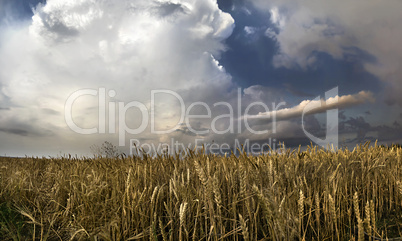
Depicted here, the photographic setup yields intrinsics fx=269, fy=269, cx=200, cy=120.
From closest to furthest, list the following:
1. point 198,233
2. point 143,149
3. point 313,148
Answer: point 198,233
point 143,149
point 313,148

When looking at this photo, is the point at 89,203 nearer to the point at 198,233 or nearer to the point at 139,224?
the point at 139,224

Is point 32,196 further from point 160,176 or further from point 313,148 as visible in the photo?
point 313,148

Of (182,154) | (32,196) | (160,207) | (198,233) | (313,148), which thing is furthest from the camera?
(313,148)

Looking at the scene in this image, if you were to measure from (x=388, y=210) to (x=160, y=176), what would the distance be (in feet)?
8.78

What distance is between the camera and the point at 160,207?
245 centimetres

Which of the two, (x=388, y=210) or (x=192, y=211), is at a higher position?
(x=192, y=211)

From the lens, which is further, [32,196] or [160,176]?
[32,196]

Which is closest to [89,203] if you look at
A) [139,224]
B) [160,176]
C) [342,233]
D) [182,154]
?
[139,224]

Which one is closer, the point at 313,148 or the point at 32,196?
the point at 32,196

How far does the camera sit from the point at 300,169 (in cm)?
321

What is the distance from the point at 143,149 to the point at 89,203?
187 centimetres

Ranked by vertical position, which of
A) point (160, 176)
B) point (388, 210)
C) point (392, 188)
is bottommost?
point (388, 210)

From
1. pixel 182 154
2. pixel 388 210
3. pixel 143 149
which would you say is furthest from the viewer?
pixel 143 149

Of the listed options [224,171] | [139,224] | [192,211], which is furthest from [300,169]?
[139,224]
